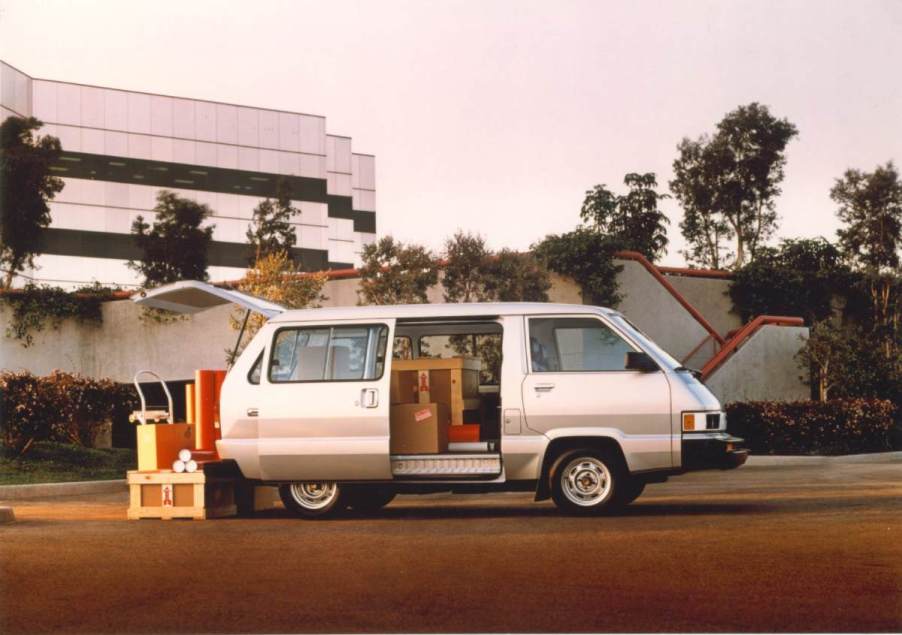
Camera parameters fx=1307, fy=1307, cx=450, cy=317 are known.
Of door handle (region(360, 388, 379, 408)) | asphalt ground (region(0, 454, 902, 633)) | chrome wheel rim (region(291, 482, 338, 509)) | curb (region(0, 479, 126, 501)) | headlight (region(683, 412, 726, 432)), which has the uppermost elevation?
door handle (region(360, 388, 379, 408))

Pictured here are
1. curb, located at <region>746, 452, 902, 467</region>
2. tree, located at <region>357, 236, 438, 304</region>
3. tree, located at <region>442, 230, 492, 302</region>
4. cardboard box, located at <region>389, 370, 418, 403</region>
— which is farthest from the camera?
tree, located at <region>442, 230, 492, 302</region>

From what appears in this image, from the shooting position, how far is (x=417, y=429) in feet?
43.5

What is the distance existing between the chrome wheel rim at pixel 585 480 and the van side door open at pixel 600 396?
13.3 inches

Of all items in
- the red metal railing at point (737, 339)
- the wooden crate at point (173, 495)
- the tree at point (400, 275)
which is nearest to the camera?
the wooden crate at point (173, 495)

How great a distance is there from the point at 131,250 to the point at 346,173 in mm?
14727

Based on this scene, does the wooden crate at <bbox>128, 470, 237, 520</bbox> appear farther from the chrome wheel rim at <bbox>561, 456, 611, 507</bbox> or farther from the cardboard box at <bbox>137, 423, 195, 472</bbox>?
the chrome wheel rim at <bbox>561, 456, 611, 507</bbox>

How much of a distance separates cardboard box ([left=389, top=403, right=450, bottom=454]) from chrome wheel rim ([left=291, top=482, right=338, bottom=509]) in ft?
2.85

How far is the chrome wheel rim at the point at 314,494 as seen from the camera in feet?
44.6

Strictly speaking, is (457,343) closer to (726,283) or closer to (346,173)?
(726,283)

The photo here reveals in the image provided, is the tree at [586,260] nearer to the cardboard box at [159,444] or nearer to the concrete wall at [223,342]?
the concrete wall at [223,342]

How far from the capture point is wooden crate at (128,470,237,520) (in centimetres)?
1384

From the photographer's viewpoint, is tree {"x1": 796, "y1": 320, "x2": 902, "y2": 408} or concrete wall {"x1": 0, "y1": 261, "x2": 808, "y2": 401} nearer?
tree {"x1": 796, "y1": 320, "x2": 902, "y2": 408}

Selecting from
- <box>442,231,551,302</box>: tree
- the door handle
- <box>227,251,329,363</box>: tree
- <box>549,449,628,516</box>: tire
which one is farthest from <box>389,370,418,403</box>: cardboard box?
<box>227,251,329,363</box>: tree

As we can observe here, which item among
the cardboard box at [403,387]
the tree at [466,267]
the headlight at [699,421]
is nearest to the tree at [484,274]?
the tree at [466,267]
